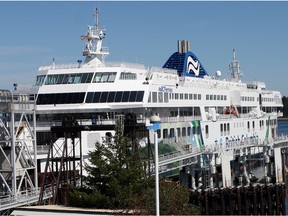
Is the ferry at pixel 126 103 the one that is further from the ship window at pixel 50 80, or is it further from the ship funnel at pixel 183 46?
the ship funnel at pixel 183 46

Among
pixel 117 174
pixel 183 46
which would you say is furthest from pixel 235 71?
pixel 117 174

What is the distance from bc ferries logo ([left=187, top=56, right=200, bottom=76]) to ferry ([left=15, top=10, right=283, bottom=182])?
2.96 metres

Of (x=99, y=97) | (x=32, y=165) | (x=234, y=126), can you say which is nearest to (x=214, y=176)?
(x=234, y=126)

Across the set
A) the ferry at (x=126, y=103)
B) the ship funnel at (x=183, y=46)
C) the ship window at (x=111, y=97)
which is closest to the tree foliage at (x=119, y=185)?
the ferry at (x=126, y=103)

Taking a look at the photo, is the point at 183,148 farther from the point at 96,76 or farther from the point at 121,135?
the point at 121,135

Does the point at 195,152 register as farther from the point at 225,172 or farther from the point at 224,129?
the point at 224,129

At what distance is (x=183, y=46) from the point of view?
219 ft

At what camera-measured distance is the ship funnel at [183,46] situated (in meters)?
66.0

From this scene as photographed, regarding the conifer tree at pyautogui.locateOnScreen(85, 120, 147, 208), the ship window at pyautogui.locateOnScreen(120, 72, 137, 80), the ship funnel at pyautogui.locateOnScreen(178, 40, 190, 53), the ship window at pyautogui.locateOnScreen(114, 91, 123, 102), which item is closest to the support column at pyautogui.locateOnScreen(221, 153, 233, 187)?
the ship window at pyautogui.locateOnScreen(120, 72, 137, 80)

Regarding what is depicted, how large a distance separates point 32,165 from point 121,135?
6805mm

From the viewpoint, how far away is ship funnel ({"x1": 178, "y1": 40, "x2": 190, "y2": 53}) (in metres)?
Result: 66.0

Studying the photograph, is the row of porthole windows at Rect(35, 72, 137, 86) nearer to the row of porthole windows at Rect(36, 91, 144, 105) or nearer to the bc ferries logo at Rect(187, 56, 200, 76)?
the row of porthole windows at Rect(36, 91, 144, 105)

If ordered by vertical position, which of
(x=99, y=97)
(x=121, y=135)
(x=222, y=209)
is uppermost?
(x=99, y=97)

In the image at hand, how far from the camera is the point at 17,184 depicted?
36.3 metres
